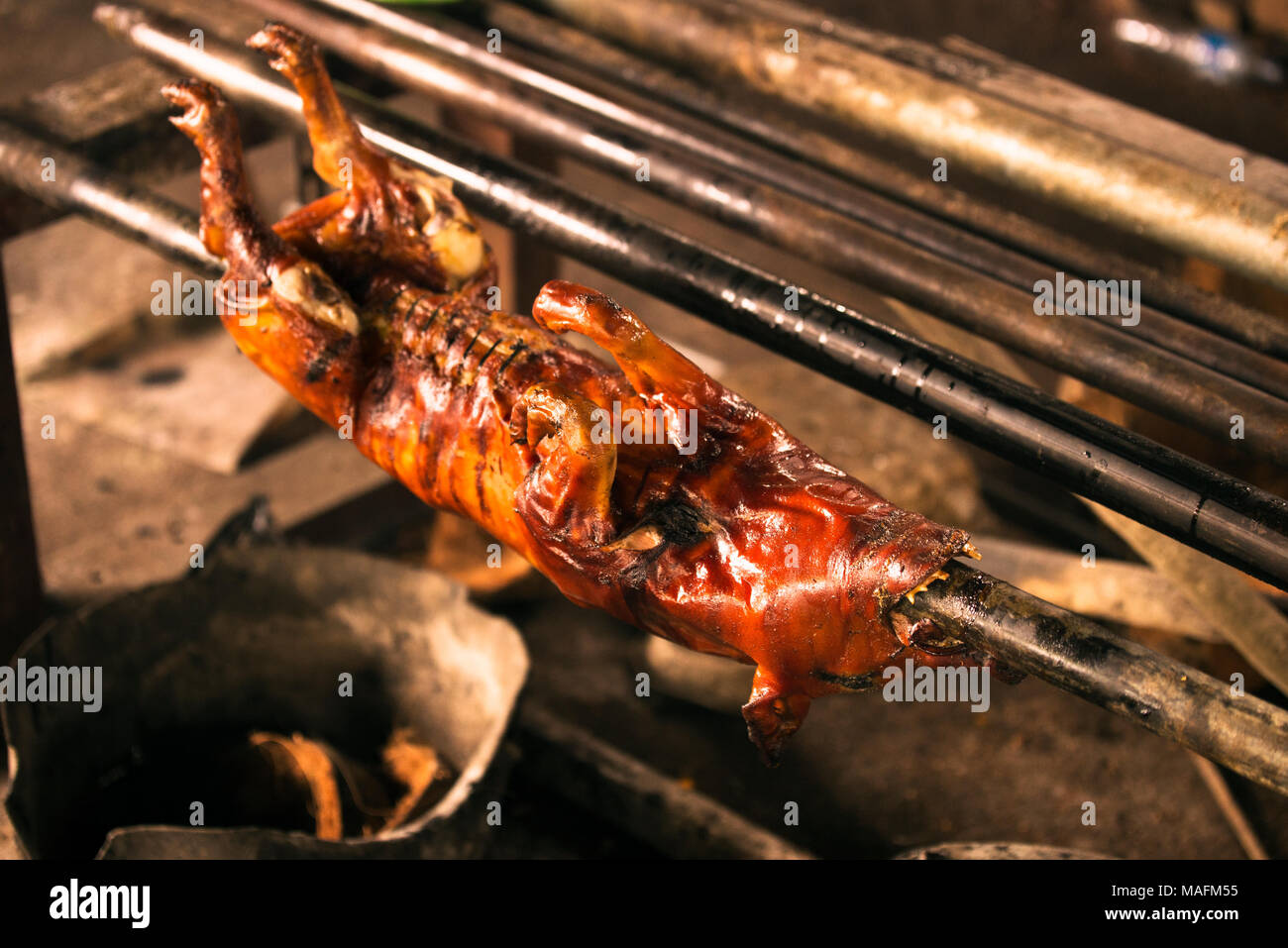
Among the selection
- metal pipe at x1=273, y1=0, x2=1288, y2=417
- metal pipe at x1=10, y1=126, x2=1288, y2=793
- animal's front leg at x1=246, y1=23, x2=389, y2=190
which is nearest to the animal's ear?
metal pipe at x1=10, y1=126, x2=1288, y2=793

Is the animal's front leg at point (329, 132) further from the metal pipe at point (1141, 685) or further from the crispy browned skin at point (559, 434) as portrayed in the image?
the metal pipe at point (1141, 685)

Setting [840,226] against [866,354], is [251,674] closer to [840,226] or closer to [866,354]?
[840,226]

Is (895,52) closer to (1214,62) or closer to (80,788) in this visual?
(80,788)

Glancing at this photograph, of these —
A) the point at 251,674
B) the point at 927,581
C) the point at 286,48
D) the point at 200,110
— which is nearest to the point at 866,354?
the point at 927,581
